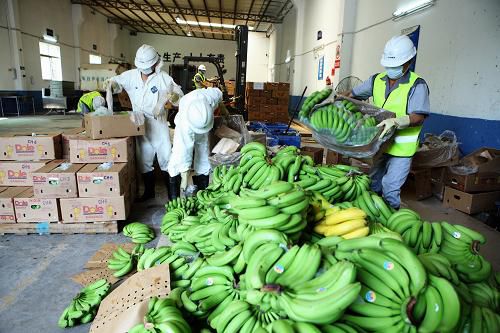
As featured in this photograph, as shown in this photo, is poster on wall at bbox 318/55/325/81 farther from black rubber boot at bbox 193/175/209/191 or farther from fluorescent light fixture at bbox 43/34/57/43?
fluorescent light fixture at bbox 43/34/57/43

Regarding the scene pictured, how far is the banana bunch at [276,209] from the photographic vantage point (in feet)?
4.44

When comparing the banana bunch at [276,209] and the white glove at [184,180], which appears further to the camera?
the white glove at [184,180]

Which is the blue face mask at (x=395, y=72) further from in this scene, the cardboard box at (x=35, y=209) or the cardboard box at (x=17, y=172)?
the cardboard box at (x=17, y=172)

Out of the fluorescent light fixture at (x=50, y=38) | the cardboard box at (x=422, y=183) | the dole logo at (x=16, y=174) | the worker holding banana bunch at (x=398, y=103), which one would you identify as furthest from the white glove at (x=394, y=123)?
the fluorescent light fixture at (x=50, y=38)

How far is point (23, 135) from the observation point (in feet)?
12.1

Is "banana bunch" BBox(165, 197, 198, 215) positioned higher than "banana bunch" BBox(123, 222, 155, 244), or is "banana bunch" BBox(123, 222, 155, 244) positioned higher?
"banana bunch" BBox(165, 197, 198, 215)

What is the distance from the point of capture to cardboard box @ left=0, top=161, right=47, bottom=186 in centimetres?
360

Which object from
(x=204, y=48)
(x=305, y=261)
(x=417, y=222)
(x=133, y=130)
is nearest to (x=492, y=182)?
(x=417, y=222)

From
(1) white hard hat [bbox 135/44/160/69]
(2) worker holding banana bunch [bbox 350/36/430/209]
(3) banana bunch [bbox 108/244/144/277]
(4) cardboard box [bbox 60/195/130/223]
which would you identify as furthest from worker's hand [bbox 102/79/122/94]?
(2) worker holding banana bunch [bbox 350/36/430/209]

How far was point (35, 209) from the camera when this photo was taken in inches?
130

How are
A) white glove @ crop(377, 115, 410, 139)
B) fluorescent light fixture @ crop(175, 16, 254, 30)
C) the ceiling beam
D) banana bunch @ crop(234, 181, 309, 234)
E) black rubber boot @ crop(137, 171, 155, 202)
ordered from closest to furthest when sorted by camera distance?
banana bunch @ crop(234, 181, 309, 234) → white glove @ crop(377, 115, 410, 139) → black rubber boot @ crop(137, 171, 155, 202) → the ceiling beam → fluorescent light fixture @ crop(175, 16, 254, 30)

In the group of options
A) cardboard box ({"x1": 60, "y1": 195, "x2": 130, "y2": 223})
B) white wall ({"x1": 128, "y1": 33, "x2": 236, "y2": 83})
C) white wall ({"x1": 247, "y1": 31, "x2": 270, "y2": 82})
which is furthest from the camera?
white wall ({"x1": 128, "y1": 33, "x2": 236, "y2": 83})

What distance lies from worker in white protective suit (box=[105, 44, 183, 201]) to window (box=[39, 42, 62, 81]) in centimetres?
1431

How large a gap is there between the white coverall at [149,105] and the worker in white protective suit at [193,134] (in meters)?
0.54
